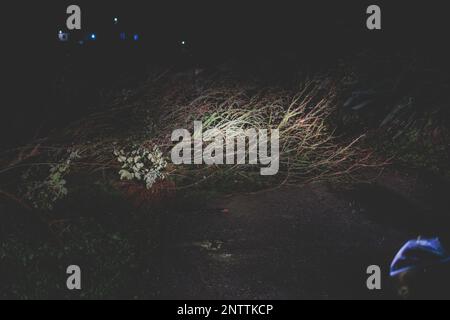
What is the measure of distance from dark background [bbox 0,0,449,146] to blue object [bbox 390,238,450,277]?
5270mm

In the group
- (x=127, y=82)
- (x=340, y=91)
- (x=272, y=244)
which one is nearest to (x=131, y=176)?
(x=127, y=82)

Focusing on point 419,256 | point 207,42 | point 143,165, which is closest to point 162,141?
point 143,165

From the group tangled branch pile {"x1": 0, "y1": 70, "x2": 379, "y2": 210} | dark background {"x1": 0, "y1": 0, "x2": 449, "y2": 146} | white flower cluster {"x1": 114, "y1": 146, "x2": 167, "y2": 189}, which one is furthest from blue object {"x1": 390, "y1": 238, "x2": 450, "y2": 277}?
dark background {"x1": 0, "y1": 0, "x2": 449, "y2": 146}

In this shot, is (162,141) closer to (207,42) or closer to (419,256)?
(419,256)

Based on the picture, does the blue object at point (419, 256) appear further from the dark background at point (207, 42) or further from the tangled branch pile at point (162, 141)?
the dark background at point (207, 42)

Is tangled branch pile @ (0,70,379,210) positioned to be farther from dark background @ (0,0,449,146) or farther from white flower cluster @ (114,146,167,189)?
dark background @ (0,0,449,146)

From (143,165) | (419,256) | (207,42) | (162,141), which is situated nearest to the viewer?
(419,256)

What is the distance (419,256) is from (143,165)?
3.88 metres

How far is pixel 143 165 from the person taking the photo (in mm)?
6625

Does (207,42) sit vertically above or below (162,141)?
above

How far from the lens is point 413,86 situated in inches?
383

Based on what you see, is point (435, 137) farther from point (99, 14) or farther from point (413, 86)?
point (99, 14)

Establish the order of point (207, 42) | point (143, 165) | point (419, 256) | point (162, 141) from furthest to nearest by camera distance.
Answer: point (207, 42) < point (162, 141) < point (143, 165) < point (419, 256)

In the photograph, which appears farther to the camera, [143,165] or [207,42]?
[207,42]
